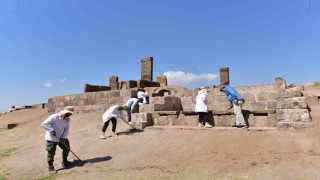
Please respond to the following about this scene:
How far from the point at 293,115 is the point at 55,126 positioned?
6248 mm

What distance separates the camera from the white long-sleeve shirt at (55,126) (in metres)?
5.66

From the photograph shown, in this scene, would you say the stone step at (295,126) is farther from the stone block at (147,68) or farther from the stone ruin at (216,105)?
the stone block at (147,68)

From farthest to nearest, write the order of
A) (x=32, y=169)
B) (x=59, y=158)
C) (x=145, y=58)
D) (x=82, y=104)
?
(x=145, y=58) → (x=82, y=104) → (x=59, y=158) → (x=32, y=169)

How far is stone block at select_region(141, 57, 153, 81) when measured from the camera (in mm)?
20291

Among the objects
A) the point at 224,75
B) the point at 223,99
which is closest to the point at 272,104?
the point at 223,99

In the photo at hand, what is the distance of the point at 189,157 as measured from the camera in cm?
552

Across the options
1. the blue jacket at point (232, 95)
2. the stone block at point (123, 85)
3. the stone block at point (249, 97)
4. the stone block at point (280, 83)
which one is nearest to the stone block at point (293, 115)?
the blue jacket at point (232, 95)

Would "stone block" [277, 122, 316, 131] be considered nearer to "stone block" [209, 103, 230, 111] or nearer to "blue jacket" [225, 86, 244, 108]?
"blue jacket" [225, 86, 244, 108]

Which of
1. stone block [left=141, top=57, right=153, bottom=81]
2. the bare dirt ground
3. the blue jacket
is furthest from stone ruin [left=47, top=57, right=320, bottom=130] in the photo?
stone block [left=141, top=57, right=153, bottom=81]

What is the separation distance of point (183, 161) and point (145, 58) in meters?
15.9

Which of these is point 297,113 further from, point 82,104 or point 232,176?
point 82,104

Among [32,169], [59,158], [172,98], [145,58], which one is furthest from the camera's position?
[145,58]

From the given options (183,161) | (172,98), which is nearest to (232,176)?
(183,161)

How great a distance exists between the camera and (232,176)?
14.5 feet
